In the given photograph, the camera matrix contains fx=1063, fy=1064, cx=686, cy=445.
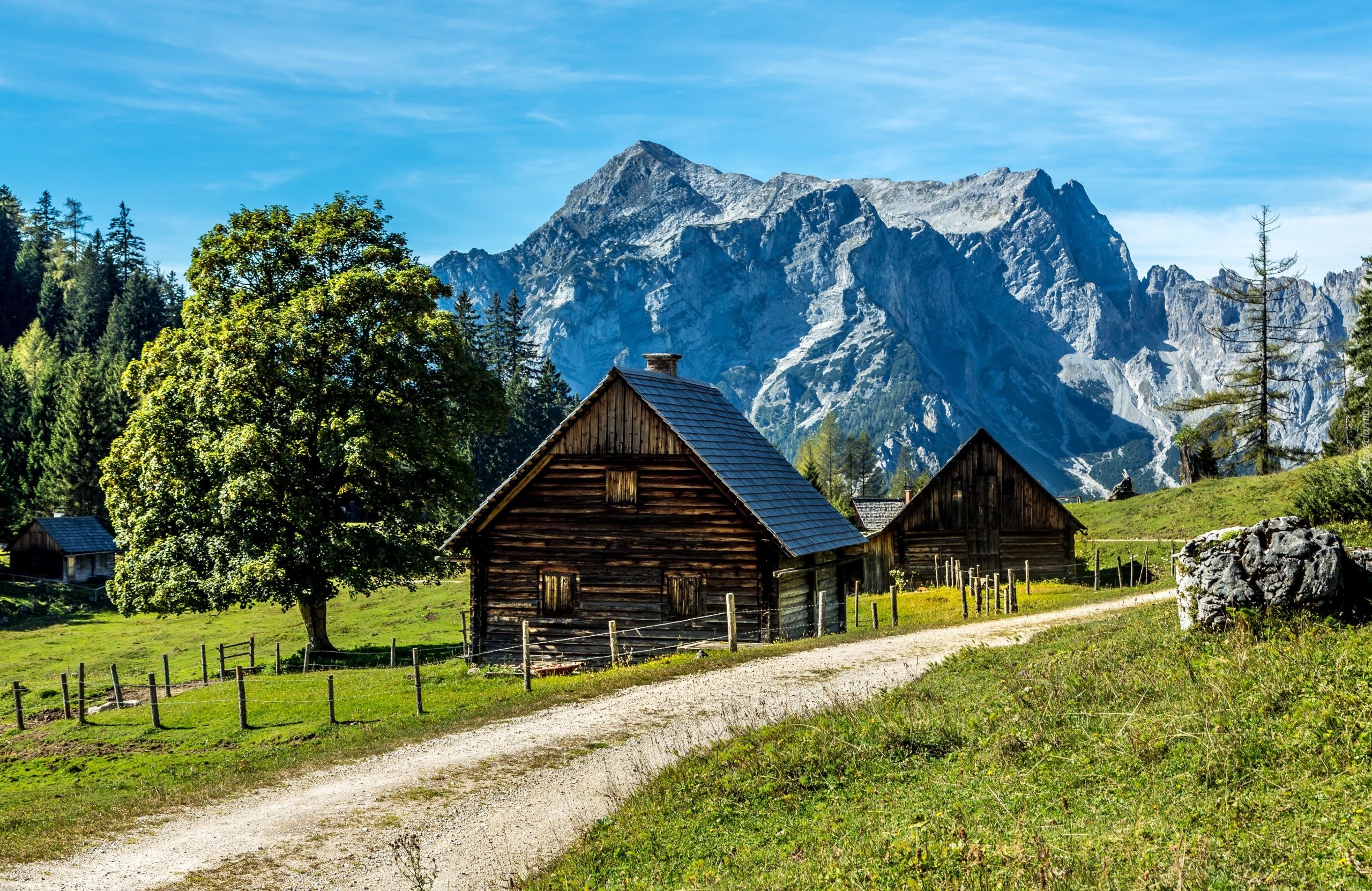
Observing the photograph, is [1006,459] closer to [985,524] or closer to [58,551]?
[985,524]

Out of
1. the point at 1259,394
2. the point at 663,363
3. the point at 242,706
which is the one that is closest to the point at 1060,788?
the point at 242,706

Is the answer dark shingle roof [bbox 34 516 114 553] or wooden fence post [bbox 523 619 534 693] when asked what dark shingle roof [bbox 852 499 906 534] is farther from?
wooden fence post [bbox 523 619 534 693]

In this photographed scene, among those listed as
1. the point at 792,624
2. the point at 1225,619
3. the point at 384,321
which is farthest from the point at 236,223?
the point at 1225,619

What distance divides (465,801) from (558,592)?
58.6 feet

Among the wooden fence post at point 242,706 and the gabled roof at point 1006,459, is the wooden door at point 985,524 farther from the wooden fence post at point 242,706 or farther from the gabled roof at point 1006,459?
the wooden fence post at point 242,706

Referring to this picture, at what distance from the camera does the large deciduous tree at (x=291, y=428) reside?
117 ft

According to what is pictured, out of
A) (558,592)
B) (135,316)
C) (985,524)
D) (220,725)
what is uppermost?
(135,316)

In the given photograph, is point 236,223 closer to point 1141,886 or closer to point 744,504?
point 744,504

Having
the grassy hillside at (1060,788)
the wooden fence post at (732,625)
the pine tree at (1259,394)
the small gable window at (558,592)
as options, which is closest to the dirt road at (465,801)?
the grassy hillside at (1060,788)

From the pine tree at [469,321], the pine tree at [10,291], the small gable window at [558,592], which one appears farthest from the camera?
the pine tree at [10,291]

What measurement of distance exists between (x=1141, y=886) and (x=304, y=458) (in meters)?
33.5

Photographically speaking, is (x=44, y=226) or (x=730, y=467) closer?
(x=730, y=467)

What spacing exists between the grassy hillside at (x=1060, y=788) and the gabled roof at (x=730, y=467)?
15338mm

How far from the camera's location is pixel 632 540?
32.1 m
